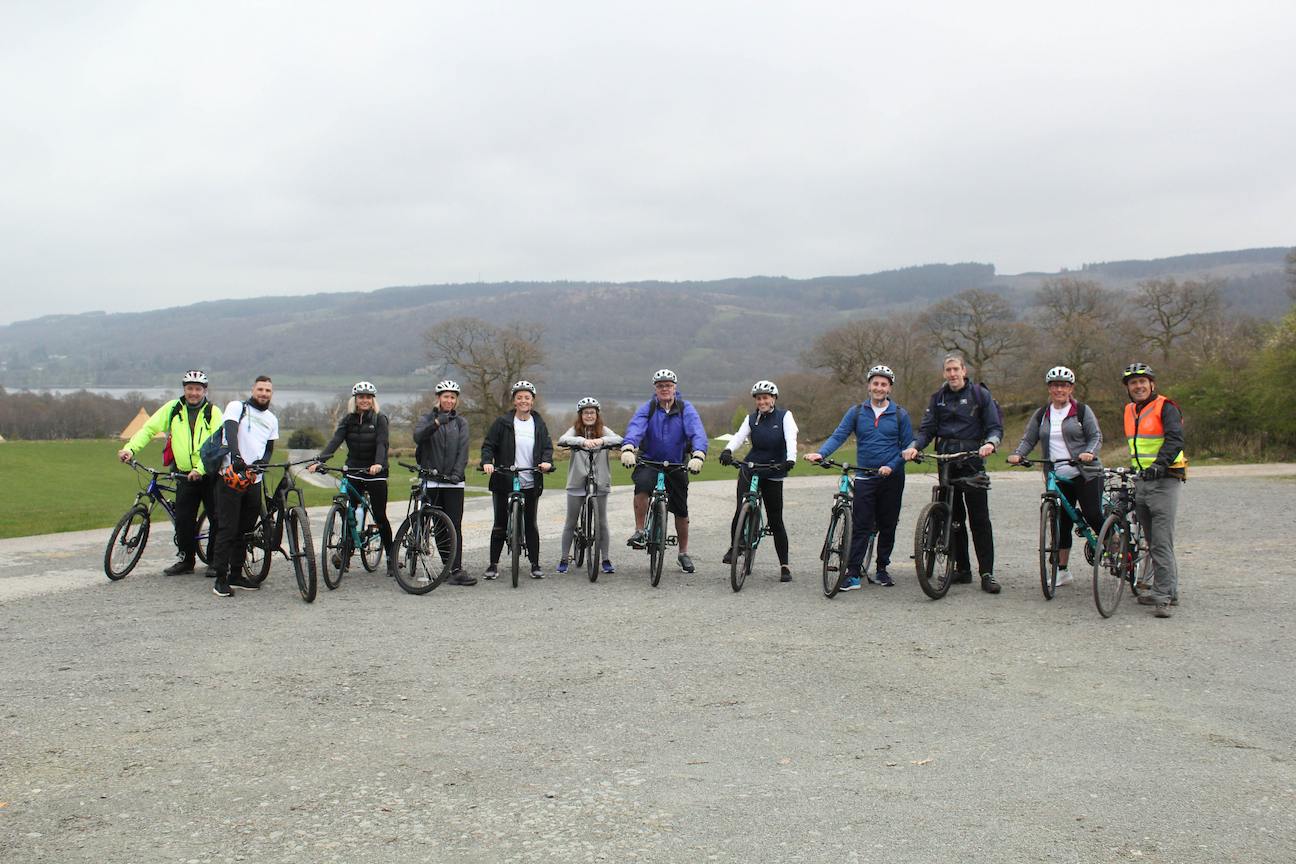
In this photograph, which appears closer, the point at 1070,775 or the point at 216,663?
the point at 1070,775

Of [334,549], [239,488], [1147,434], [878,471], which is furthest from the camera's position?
[334,549]

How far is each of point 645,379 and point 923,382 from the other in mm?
106923

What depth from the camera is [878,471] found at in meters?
9.59

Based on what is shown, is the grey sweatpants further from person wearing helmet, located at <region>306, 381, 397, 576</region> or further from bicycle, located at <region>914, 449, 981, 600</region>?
bicycle, located at <region>914, 449, 981, 600</region>

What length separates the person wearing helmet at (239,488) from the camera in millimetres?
9641

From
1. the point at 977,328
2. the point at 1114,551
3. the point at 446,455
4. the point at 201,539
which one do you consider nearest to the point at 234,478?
the point at 201,539

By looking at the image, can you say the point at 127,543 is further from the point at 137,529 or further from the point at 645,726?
the point at 645,726

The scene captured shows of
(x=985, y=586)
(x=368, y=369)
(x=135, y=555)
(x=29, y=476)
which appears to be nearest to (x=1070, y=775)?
(x=985, y=586)

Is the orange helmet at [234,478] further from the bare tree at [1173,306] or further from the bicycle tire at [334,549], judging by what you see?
the bare tree at [1173,306]

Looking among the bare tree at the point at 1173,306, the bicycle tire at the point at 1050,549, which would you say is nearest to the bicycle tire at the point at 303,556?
the bicycle tire at the point at 1050,549

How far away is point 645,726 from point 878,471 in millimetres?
4772

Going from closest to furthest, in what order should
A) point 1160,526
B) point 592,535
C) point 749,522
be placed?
point 1160,526 → point 749,522 → point 592,535

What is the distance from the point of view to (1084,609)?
28.2 feet

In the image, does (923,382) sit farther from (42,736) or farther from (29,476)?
(42,736)
